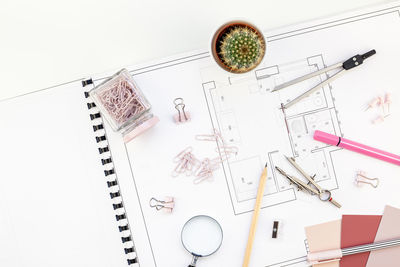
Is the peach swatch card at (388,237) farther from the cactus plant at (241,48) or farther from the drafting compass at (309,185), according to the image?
the cactus plant at (241,48)

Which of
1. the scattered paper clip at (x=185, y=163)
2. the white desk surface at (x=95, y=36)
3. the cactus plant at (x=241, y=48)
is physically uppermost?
the white desk surface at (x=95, y=36)

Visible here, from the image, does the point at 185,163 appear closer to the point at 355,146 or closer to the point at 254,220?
the point at 254,220

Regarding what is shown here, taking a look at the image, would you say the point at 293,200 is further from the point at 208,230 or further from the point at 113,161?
the point at 113,161

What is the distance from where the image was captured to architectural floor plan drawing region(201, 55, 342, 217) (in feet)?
3.14

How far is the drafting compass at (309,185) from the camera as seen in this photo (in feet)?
3.12

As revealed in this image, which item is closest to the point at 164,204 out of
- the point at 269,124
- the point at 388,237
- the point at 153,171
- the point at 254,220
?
the point at 153,171

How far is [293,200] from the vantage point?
37.8 inches

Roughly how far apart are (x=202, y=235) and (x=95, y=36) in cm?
53

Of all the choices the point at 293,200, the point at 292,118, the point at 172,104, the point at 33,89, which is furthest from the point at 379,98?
the point at 33,89

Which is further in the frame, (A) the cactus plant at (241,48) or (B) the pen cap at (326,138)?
(B) the pen cap at (326,138)

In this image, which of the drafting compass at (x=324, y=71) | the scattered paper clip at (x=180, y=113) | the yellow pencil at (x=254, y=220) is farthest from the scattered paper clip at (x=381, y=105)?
the scattered paper clip at (x=180, y=113)

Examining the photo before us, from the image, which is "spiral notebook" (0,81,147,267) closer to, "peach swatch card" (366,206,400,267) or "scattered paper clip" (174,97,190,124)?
"scattered paper clip" (174,97,190,124)

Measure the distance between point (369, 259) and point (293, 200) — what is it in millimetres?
235

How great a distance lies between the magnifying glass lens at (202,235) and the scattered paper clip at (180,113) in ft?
0.76
